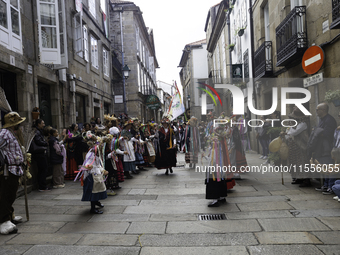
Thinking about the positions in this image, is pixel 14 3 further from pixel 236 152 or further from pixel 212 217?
pixel 212 217

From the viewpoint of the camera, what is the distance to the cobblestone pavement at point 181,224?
12.1 ft

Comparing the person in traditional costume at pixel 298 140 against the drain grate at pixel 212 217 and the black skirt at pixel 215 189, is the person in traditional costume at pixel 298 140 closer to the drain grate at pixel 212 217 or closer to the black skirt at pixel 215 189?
the black skirt at pixel 215 189

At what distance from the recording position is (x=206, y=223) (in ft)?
15.1

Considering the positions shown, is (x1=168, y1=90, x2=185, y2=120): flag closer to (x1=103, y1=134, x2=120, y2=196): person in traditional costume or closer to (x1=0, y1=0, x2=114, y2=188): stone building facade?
(x1=103, y1=134, x2=120, y2=196): person in traditional costume

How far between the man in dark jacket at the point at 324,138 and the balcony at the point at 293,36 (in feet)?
11.1

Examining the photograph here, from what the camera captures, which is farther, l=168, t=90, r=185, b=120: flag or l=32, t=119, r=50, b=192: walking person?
l=168, t=90, r=185, b=120: flag

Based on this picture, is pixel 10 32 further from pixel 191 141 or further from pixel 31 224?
pixel 191 141

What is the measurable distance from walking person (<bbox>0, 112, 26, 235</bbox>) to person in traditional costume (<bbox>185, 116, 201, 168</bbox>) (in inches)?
241

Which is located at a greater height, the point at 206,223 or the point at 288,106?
the point at 288,106

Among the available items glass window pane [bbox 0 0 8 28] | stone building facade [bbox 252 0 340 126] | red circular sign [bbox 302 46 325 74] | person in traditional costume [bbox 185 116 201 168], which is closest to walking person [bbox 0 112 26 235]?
glass window pane [bbox 0 0 8 28]

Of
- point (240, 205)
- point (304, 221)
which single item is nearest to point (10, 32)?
point (240, 205)

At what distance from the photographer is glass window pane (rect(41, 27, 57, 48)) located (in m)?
9.69

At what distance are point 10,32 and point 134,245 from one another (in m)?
6.54

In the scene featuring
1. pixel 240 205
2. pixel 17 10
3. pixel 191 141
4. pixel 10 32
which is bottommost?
pixel 240 205
